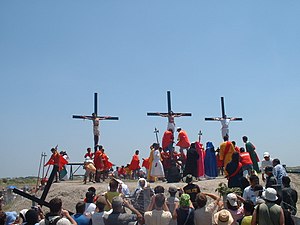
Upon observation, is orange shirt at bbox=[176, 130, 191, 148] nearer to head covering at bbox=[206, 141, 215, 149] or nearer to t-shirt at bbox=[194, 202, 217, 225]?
head covering at bbox=[206, 141, 215, 149]

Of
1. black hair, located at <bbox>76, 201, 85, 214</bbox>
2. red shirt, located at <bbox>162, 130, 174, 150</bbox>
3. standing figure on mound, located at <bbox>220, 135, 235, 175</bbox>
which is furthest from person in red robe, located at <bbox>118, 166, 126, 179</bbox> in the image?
black hair, located at <bbox>76, 201, 85, 214</bbox>

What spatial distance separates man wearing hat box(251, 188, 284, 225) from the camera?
17.8 feet

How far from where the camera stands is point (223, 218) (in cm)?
587

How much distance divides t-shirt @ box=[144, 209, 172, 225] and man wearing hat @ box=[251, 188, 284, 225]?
1.27m

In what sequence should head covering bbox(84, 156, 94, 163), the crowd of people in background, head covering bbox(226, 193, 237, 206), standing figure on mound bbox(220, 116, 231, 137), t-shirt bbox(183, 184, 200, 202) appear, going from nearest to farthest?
the crowd of people in background
head covering bbox(226, 193, 237, 206)
t-shirt bbox(183, 184, 200, 202)
head covering bbox(84, 156, 94, 163)
standing figure on mound bbox(220, 116, 231, 137)

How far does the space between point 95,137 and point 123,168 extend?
8.66ft

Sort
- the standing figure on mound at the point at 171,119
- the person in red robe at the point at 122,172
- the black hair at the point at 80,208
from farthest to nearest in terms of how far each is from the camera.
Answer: the person in red robe at the point at 122,172 → the standing figure on mound at the point at 171,119 → the black hair at the point at 80,208

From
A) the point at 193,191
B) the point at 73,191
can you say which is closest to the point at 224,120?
the point at 73,191

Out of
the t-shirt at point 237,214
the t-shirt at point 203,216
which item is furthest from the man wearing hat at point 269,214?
the t-shirt at point 203,216

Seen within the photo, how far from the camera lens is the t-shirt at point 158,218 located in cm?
588

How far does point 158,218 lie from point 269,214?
1636 mm

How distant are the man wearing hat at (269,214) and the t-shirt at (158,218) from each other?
50.1 inches

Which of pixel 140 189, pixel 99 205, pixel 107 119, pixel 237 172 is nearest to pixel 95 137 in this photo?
pixel 107 119

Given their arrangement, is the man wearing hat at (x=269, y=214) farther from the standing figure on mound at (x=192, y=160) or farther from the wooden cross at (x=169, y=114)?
the wooden cross at (x=169, y=114)
